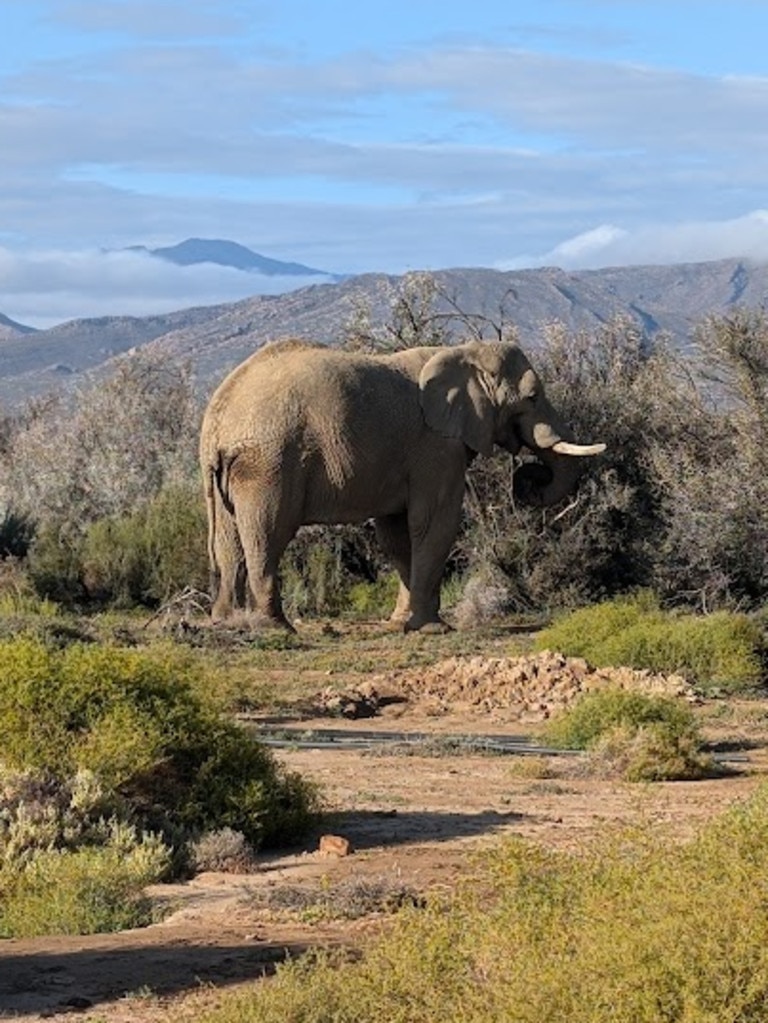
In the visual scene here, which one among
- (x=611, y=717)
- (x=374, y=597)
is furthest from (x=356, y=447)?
(x=611, y=717)

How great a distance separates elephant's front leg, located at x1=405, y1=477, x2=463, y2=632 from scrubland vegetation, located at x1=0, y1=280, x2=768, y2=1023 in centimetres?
95

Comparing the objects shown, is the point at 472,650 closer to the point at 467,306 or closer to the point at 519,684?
the point at 519,684

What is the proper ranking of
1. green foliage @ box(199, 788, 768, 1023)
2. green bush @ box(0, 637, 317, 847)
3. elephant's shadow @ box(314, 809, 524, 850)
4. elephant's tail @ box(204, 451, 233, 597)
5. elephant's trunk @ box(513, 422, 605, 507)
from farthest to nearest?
elephant's trunk @ box(513, 422, 605, 507) < elephant's tail @ box(204, 451, 233, 597) < elephant's shadow @ box(314, 809, 524, 850) < green bush @ box(0, 637, 317, 847) < green foliage @ box(199, 788, 768, 1023)

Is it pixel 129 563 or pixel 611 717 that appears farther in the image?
pixel 129 563

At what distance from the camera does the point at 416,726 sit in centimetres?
1852

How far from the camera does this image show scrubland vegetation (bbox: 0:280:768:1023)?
7.54m

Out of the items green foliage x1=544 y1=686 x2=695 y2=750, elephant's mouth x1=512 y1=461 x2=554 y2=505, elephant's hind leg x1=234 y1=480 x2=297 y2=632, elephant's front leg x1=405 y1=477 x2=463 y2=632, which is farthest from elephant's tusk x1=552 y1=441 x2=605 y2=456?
green foliage x1=544 y1=686 x2=695 y2=750

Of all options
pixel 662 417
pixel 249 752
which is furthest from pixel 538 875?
pixel 662 417

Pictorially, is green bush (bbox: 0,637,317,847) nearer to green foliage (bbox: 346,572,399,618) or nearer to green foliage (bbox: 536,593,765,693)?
green foliage (bbox: 536,593,765,693)

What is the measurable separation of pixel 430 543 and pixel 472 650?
2.70 metres

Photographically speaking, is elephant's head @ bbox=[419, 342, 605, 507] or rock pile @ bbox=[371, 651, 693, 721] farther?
elephant's head @ bbox=[419, 342, 605, 507]

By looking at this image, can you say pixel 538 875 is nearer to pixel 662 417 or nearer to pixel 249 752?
pixel 249 752

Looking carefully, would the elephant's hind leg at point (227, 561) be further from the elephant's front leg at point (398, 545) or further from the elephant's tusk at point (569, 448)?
the elephant's tusk at point (569, 448)

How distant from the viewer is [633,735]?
1579 centimetres
